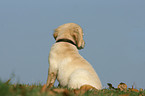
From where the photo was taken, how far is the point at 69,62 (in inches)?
259

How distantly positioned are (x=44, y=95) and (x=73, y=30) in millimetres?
4720

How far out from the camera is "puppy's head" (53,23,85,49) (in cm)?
702

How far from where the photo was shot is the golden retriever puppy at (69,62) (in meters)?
5.95

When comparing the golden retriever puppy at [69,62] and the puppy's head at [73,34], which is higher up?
the puppy's head at [73,34]

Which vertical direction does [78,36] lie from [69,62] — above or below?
above

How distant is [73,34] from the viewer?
709 cm

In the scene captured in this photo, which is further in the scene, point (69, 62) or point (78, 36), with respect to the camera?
point (78, 36)

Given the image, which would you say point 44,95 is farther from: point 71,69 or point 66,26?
point 66,26

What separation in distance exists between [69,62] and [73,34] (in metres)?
1.04

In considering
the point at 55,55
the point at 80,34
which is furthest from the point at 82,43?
the point at 55,55

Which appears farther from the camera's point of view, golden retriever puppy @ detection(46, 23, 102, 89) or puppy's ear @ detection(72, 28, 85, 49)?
puppy's ear @ detection(72, 28, 85, 49)

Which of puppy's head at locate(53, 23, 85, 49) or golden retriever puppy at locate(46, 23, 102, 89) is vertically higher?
puppy's head at locate(53, 23, 85, 49)

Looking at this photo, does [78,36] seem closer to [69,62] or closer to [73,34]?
[73,34]

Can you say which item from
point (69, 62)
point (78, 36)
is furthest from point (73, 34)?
point (69, 62)
